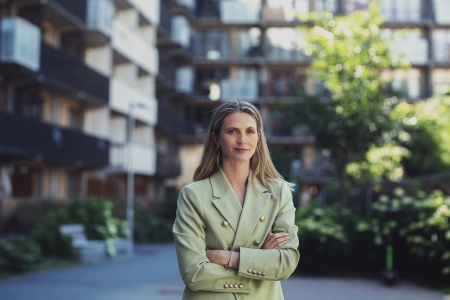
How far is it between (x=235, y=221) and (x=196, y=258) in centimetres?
24

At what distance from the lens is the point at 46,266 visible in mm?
23156

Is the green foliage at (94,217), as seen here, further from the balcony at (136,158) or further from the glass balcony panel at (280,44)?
the glass balcony panel at (280,44)

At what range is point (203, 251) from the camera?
13.0 ft

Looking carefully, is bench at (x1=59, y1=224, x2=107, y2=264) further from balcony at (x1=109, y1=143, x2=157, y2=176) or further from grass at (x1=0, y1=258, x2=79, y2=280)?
balcony at (x1=109, y1=143, x2=157, y2=176)

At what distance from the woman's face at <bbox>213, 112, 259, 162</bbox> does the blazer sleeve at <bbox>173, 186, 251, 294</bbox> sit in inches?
10.3

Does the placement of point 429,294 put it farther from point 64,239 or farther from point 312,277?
point 64,239

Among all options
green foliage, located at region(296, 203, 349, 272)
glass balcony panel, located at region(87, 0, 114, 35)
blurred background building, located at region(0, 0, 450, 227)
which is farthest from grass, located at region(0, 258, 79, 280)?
glass balcony panel, located at region(87, 0, 114, 35)

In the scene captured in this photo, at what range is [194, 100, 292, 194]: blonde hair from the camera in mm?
4156

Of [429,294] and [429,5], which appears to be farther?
[429,5]

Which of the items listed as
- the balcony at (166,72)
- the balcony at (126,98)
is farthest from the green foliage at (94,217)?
the balcony at (166,72)

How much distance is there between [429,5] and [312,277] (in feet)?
161

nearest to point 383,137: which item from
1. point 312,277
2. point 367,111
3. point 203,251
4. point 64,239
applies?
point 367,111

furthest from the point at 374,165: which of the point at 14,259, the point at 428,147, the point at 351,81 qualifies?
the point at 428,147

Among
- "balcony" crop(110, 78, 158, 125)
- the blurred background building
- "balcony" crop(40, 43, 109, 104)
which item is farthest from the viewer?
"balcony" crop(110, 78, 158, 125)
